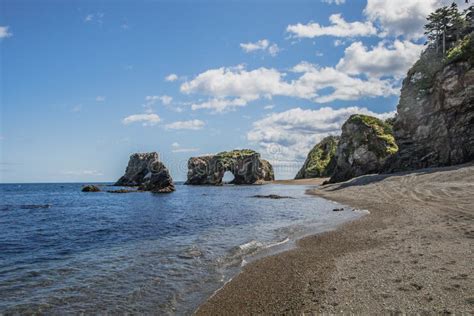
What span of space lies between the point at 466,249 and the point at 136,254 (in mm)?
13160

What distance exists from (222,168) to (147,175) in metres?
33.7

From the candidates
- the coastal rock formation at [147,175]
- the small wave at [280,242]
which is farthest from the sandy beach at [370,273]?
the coastal rock formation at [147,175]

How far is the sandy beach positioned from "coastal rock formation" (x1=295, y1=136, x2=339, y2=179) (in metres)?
105

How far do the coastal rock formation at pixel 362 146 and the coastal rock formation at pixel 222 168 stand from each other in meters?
57.2

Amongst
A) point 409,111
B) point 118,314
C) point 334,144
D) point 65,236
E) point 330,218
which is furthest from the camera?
point 334,144

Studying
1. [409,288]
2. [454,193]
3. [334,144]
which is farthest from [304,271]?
[334,144]

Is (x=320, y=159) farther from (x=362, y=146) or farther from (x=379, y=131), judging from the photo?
(x=362, y=146)

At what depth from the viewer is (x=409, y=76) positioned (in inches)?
1987

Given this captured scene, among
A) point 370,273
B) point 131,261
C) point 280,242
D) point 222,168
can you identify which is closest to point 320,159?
point 222,168

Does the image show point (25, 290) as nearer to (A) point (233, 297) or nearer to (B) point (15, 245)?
(A) point (233, 297)

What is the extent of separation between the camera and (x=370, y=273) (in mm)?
9367

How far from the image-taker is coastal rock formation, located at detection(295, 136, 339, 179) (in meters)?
122

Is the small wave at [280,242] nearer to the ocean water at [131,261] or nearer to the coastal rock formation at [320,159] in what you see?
the ocean water at [131,261]

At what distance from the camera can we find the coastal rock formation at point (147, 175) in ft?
267
